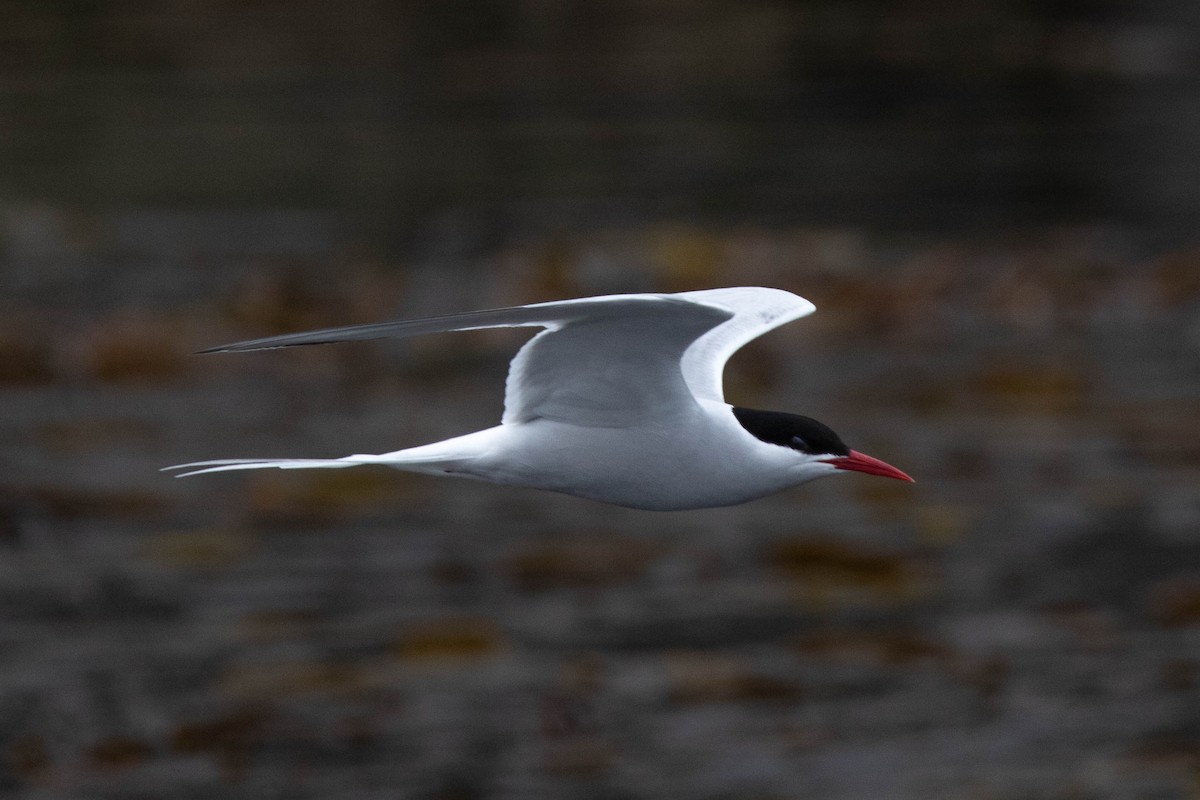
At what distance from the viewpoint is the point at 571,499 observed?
13945 mm

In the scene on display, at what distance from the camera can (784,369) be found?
688 inches

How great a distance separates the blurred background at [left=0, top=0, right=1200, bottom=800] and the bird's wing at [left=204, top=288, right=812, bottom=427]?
4.12m

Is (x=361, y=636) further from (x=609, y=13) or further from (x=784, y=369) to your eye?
(x=609, y=13)

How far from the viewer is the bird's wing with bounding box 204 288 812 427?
5230 mm

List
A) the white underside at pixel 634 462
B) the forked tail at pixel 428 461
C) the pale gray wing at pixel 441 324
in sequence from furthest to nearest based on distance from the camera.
Answer: 1. the white underside at pixel 634 462
2. the forked tail at pixel 428 461
3. the pale gray wing at pixel 441 324

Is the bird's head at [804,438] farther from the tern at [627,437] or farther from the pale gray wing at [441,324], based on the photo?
the pale gray wing at [441,324]

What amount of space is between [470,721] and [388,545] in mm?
2692

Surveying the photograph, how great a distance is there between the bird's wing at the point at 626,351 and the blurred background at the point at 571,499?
412cm

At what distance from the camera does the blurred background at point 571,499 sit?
1042 cm

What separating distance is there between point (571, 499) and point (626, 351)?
826 cm

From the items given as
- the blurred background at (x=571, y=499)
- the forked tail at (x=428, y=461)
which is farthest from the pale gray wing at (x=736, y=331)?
the blurred background at (x=571, y=499)

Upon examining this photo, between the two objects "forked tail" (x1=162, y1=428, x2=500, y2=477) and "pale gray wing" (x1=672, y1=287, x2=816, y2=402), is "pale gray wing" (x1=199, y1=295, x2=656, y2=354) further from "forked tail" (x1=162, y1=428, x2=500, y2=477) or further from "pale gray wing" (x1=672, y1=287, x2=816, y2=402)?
"pale gray wing" (x1=672, y1=287, x2=816, y2=402)

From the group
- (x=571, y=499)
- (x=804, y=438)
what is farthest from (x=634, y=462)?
(x=571, y=499)

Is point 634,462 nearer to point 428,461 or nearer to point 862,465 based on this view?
point 428,461
